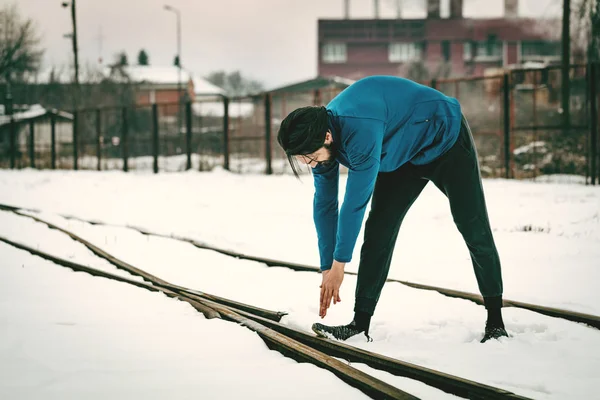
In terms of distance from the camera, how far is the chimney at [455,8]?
5497cm

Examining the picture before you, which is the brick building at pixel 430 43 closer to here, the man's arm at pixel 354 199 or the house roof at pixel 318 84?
the house roof at pixel 318 84

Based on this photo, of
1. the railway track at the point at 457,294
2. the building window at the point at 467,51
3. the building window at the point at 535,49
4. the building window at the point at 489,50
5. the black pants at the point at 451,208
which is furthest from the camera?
the building window at the point at 467,51

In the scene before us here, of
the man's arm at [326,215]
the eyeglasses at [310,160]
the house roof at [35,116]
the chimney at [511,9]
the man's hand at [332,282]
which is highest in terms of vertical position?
the chimney at [511,9]

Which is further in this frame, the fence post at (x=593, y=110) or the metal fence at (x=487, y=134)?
the metal fence at (x=487, y=134)

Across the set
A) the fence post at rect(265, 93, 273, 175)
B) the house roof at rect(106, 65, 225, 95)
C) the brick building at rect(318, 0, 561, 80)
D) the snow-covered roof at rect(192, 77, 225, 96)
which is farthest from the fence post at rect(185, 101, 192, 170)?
the snow-covered roof at rect(192, 77, 225, 96)

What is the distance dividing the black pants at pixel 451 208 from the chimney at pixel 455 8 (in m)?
55.4

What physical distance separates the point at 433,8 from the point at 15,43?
35572 mm

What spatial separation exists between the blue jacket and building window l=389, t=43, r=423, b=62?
178 feet

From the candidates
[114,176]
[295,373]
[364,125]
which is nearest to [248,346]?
[295,373]

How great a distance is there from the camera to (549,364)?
3295 mm

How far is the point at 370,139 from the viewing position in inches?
116

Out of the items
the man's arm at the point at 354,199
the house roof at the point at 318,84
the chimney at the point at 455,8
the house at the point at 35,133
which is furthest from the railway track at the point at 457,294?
the chimney at the point at 455,8

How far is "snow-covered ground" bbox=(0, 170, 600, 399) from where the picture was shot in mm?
3146

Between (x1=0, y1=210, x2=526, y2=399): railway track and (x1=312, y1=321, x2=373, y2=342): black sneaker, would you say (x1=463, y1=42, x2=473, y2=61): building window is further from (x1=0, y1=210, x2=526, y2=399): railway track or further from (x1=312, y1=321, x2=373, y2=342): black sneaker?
(x1=312, y1=321, x2=373, y2=342): black sneaker
